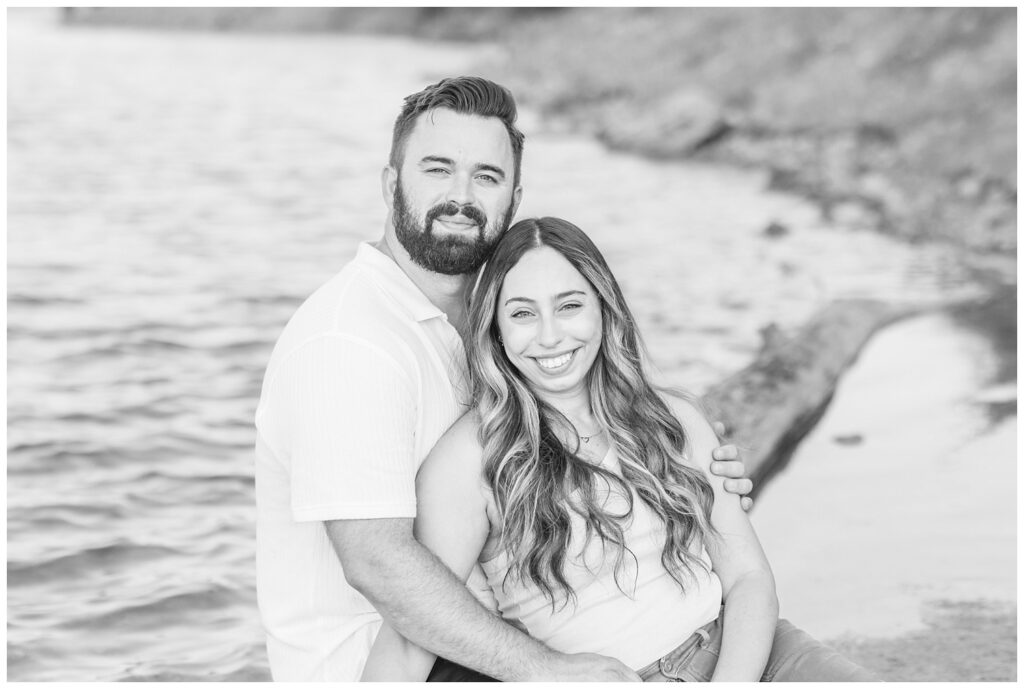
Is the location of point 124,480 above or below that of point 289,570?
below

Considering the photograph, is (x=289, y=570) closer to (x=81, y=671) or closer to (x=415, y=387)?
(x=415, y=387)

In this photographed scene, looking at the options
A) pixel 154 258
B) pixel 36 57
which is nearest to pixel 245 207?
pixel 154 258

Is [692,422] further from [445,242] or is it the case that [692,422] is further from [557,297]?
[445,242]

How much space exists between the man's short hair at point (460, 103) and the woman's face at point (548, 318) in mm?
460

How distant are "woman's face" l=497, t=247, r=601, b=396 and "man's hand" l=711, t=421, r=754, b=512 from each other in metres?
0.41

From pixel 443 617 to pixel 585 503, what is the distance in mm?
444

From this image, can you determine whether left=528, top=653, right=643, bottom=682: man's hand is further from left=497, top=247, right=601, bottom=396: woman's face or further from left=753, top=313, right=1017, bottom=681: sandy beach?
left=753, top=313, right=1017, bottom=681: sandy beach

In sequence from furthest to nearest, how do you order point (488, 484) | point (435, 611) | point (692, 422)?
point (692, 422) → point (488, 484) → point (435, 611)

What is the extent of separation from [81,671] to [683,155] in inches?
605

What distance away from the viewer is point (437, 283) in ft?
11.4

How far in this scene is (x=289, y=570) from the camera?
3217mm

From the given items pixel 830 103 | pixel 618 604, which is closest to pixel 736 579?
pixel 618 604

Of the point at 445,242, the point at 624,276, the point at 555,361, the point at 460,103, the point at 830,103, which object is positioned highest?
the point at 460,103

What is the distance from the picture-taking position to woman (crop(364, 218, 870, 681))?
120 inches
